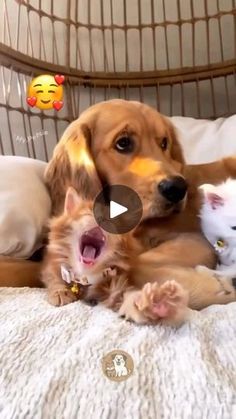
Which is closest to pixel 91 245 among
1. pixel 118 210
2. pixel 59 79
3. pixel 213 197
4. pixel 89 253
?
pixel 89 253

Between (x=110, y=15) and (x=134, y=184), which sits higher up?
(x=110, y=15)

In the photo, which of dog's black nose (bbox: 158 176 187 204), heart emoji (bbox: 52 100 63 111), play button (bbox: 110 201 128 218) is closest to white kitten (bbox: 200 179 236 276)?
dog's black nose (bbox: 158 176 187 204)

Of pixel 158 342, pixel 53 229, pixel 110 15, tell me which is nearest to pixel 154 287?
pixel 158 342

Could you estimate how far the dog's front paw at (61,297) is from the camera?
2.48 feet

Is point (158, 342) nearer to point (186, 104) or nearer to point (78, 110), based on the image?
point (78, 110)

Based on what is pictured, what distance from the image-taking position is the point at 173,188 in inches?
30.1

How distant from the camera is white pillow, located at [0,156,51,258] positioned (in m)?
0.92

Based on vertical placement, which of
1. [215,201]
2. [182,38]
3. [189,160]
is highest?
[182,38]

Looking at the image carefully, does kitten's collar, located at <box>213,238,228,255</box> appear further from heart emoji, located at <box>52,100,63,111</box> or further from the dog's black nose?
heart emoji, located at <box>52,100,63,111</box>

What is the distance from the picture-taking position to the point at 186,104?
1.94 metres

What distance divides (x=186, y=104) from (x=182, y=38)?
25cm

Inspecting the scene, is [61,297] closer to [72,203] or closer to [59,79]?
[72,203]

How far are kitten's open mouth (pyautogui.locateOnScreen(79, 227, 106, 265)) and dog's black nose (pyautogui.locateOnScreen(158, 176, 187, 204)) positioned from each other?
0.42 feet

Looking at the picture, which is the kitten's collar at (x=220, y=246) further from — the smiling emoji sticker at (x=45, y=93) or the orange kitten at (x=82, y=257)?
the smiling emoji sticker at (x=45, y=93)
